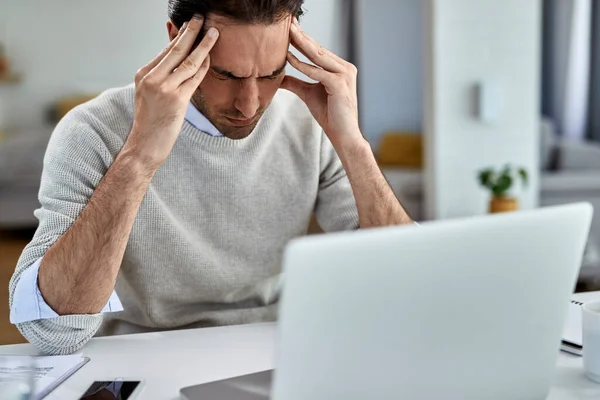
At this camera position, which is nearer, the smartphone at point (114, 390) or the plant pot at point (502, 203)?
the smartphone at point (114, 390)

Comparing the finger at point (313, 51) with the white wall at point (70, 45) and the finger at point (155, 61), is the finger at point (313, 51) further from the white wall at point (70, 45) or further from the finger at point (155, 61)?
the white wall at point (70, 45)

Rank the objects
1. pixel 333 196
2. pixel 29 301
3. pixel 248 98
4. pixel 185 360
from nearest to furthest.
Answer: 1. pixel 185 360
2. pixel 29 301
3. pixel 248 98
4. pixel 333 196

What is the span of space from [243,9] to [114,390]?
0.73 metres

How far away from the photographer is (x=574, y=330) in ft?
4.12

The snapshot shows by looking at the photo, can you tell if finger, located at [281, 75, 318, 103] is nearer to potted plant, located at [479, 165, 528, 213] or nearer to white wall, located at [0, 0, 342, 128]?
white wall, located at [0, 0, 342, 128]

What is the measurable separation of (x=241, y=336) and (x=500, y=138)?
3.11 meters

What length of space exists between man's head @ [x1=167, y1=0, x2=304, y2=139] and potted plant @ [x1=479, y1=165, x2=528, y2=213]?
263 centimetres

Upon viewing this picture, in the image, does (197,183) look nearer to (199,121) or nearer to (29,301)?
(199,121)

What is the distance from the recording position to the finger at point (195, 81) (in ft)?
4.54

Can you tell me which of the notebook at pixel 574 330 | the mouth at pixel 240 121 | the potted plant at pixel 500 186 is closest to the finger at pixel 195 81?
the mouth at pixel 240 121

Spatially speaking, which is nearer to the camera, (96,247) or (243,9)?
(96,247)

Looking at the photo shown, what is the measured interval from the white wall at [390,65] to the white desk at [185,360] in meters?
2.91

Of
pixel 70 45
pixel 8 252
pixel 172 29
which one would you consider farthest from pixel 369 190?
pixel 8 252

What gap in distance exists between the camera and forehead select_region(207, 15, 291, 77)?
55.9 inches
